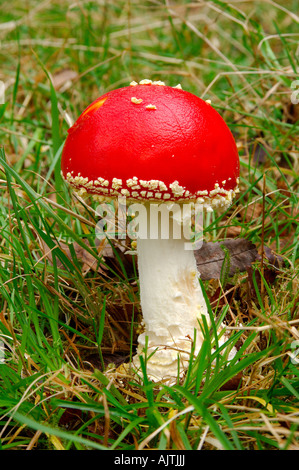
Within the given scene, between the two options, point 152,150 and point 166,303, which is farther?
point 166,303

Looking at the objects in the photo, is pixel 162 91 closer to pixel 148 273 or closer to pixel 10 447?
pixel 148 273

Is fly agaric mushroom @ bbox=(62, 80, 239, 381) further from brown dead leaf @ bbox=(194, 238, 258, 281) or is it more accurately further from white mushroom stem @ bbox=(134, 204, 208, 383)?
brown dead leaf @ bbox=(194, 238, 258, 281)

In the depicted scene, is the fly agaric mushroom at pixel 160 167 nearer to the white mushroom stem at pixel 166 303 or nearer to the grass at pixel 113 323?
the white mushroom stem at pixel 166 303

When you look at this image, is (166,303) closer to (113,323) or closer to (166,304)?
(166,304)

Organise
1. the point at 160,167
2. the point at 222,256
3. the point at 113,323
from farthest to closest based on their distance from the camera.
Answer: the point at 222,256
the point at 113,323
the point at 160,167

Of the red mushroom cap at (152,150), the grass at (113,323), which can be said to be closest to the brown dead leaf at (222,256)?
the grass at (113,323)

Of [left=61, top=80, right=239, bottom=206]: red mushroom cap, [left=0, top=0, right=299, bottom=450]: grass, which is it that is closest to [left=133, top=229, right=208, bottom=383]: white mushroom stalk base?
[left=0, top=0, right=299, bottom=450]: grass

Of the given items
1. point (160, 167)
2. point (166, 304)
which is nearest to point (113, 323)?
point (166, 304)
